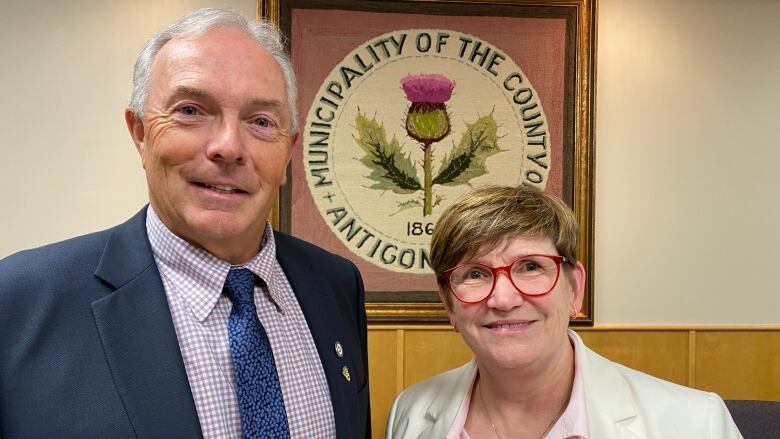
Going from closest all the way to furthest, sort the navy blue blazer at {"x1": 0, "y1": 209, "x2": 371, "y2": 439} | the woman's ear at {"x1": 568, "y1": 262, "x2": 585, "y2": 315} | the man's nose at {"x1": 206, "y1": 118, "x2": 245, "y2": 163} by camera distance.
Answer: the navy blue blazer at {"x1": 0, "y1": 209, "x2": 371, "y2": 439}
the man's nose at {"x1": 206, "y1": 118, "x2": 245, "y2": 163}
the woman's ear at {"x1": 568, "y1": 262, "x2": 585, "y2": 315}

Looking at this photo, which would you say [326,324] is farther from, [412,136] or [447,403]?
[412,136]

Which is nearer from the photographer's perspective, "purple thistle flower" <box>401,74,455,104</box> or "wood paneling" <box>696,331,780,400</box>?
"purple thistle flower" <box>401,74,455,104</box>

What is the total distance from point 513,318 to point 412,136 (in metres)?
1.64

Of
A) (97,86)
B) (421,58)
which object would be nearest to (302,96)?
(421,58)

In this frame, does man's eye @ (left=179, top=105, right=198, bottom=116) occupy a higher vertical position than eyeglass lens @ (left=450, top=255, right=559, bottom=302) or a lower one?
higher

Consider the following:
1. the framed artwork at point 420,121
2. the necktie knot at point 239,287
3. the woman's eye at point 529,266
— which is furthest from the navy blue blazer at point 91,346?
the framed artwork at point 420,121

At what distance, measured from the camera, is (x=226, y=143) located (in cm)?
119

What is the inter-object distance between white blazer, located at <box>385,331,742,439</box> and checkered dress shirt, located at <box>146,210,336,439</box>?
0.49m

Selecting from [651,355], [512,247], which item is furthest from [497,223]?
[651,355]

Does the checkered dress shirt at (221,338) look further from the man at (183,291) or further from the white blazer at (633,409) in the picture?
the white blazer at (633,409)

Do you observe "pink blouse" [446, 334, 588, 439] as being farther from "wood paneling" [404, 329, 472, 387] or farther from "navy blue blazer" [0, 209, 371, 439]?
"wood paneling" [404, 329, 472, 387]

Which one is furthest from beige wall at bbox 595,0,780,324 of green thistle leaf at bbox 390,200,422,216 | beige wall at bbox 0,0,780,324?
green thistle leaf at bbox 390,200,422,216

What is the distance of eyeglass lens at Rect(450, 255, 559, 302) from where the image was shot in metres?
1.58

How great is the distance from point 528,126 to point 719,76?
96 cm
